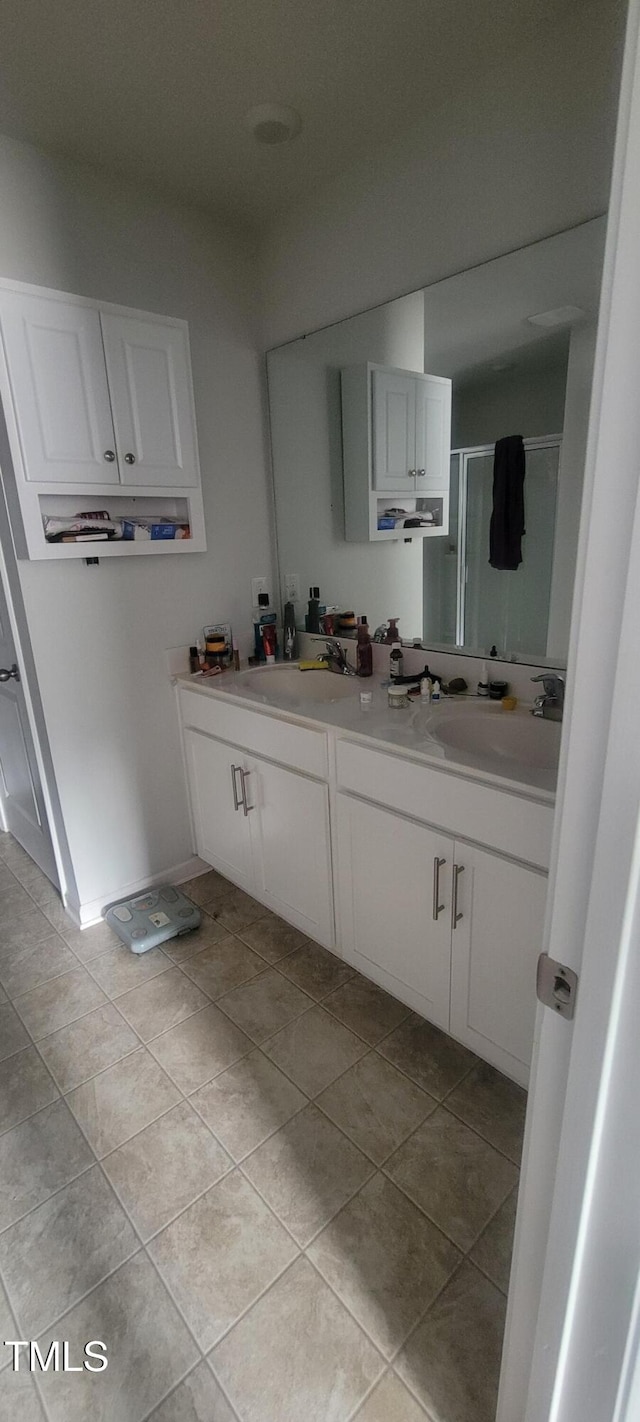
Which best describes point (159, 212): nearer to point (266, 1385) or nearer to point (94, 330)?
point (94, 330)

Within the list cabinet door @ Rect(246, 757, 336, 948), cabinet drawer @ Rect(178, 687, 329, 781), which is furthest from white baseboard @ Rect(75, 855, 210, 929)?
cabinet drawer @ Rect(178, 687, 329, 781)

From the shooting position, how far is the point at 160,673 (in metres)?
2.29

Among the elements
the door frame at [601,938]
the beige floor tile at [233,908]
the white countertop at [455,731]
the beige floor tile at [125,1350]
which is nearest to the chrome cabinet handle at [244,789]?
the white countertop at [455,731]

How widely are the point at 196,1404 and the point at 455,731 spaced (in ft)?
4.60

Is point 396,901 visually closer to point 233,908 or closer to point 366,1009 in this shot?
point 366,1009

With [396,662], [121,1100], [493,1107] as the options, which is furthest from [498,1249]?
[396,662]

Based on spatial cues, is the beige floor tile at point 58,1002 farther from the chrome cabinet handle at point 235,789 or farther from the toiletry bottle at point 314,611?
the toiletry bottle at point 314,611

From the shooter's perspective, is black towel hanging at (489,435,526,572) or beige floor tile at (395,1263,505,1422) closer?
beige floor tile at (395,1263,505,1422)

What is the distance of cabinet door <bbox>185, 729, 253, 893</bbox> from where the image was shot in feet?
7.04

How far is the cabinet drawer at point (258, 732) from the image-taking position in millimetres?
1740

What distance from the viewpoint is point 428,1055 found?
162 cm

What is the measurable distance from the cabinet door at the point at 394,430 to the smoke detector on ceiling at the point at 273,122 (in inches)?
25.7

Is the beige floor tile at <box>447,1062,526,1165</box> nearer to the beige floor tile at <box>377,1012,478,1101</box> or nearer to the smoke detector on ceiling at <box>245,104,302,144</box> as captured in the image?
the beige floor tile at <box>377,1012,478,1101</box>

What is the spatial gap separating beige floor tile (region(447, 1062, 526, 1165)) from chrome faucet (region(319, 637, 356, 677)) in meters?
1.28
